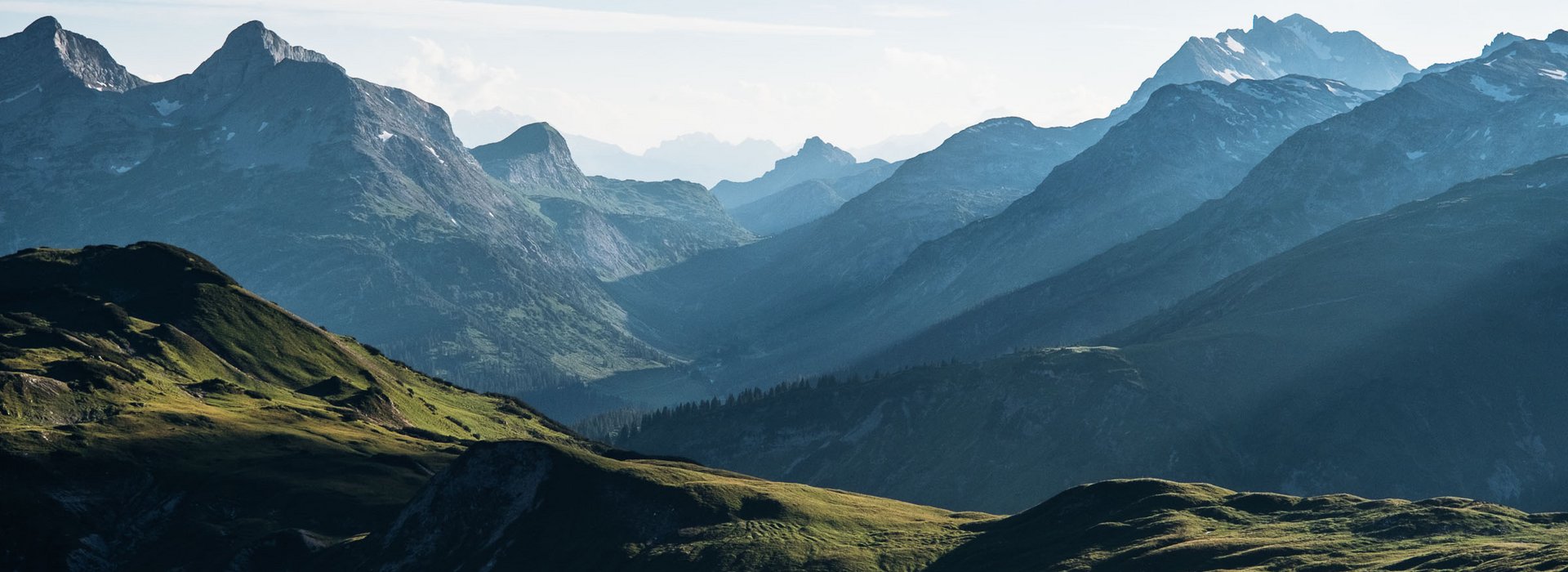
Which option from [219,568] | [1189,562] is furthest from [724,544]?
[219,568]

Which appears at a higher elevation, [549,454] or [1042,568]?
[549,454]

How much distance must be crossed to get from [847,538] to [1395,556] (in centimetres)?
6543

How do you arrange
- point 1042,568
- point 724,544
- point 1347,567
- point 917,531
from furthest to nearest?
point 917,531 → point 724,544 → point 1042,568 → point 1347,567

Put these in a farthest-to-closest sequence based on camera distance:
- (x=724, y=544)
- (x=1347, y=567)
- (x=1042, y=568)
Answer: (x=724, y=544) < (x=1042, y=568) < (x=1347, y=567)

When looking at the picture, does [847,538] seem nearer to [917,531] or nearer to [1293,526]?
[917,531]

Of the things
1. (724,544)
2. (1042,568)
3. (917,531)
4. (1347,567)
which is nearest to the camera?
Answer: (1347,567)

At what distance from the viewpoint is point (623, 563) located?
178 meters

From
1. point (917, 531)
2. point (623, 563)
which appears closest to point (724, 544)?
point (623, 563)

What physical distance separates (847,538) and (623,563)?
95.9 ft

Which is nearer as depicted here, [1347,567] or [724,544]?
[1347,567]

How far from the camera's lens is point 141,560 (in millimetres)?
198000

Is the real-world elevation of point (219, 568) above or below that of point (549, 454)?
below

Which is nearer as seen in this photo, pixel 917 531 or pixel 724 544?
pixel 724 544

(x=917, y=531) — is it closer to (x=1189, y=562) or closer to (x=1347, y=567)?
(x=1189, y=562)
